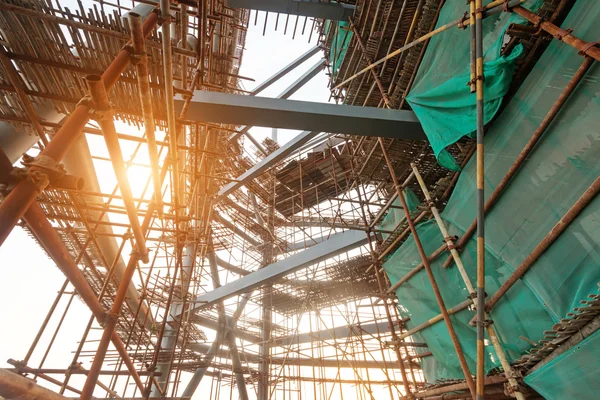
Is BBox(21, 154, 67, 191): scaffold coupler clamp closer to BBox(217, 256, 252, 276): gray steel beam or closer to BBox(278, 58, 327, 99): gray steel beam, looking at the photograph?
BBox(278, 58, 327, 99): gray steel beam

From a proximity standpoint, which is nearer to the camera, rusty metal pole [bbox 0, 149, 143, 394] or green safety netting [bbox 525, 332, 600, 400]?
rusty metal pole [bbox 0, 149, 143, 394]

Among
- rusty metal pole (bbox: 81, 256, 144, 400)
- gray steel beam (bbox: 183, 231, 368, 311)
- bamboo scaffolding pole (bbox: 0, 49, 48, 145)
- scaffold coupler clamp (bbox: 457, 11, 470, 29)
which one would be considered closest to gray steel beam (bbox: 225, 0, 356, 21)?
scaffold coupler clamp (bbox: 457, 11, 470, 29)

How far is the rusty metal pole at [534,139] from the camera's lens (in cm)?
262

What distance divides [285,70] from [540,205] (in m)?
11.7

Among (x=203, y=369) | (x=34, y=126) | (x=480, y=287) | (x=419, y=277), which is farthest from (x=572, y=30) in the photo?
(x=203, y=369)

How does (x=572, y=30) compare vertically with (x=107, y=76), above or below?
above

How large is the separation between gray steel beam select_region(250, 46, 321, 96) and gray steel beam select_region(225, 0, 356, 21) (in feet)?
15.9

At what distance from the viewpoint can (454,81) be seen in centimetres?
399

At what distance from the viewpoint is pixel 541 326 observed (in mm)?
2910

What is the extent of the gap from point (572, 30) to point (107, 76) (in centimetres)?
360

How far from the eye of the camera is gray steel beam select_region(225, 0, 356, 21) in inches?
292

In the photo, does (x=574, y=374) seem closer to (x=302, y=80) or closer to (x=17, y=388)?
(x=17, y=388)

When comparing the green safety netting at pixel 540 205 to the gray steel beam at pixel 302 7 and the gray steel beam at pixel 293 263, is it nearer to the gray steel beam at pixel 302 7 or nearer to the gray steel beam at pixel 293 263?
the gray steel beam at pixel 293 263

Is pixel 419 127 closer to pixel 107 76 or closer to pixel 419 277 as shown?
pixel 419 277
